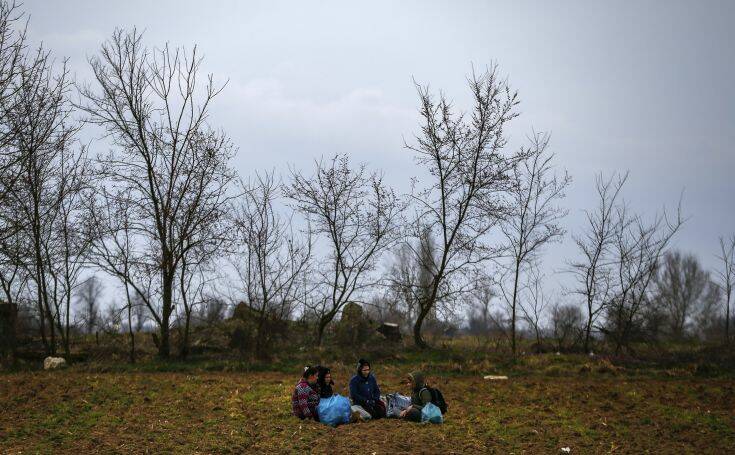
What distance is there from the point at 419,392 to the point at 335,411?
1606mm

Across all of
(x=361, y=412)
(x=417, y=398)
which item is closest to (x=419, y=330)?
(x=417, y=398)

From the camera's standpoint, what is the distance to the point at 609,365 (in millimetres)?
17438

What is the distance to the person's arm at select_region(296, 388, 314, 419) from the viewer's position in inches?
432

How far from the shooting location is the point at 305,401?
36.1 feet

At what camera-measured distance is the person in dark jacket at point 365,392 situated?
11.2 metres

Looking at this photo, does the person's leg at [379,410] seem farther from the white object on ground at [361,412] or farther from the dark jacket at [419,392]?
the dark jacket at [419,392]

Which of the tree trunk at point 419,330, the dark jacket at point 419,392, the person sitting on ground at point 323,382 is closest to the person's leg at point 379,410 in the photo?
the dark jacket at point 419,392

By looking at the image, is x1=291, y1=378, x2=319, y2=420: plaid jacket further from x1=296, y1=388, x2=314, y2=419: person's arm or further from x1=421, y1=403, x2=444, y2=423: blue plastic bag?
x1=421, y1=403, x2=444, y2=423: blue plastic bag

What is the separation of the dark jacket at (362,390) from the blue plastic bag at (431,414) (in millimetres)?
983

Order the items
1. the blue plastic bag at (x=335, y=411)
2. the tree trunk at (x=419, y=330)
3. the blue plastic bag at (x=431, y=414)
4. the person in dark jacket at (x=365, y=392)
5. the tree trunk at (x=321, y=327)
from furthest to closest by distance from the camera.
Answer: the tree trunk at (x=321, y=327) → the tree trunk at (x=419, y=330) → the person in dark jacket at (x=365, y=392) → the blue plastic bag at (x=431, y=414) → the blue plastic bag at (x=335, y=411)

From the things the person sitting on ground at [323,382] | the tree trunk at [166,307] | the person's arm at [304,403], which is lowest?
the person's arm at [304,403]

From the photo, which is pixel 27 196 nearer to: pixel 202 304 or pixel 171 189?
pixel 171 189

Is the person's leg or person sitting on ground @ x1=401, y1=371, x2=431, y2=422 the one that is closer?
person sitting on ground @ x1=401, y1=371, x2=431, y2=422

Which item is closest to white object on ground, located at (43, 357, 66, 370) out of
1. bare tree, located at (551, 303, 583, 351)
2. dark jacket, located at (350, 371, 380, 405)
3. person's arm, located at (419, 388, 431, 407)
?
dark jacket, located at (350, 371, 380, 405)
